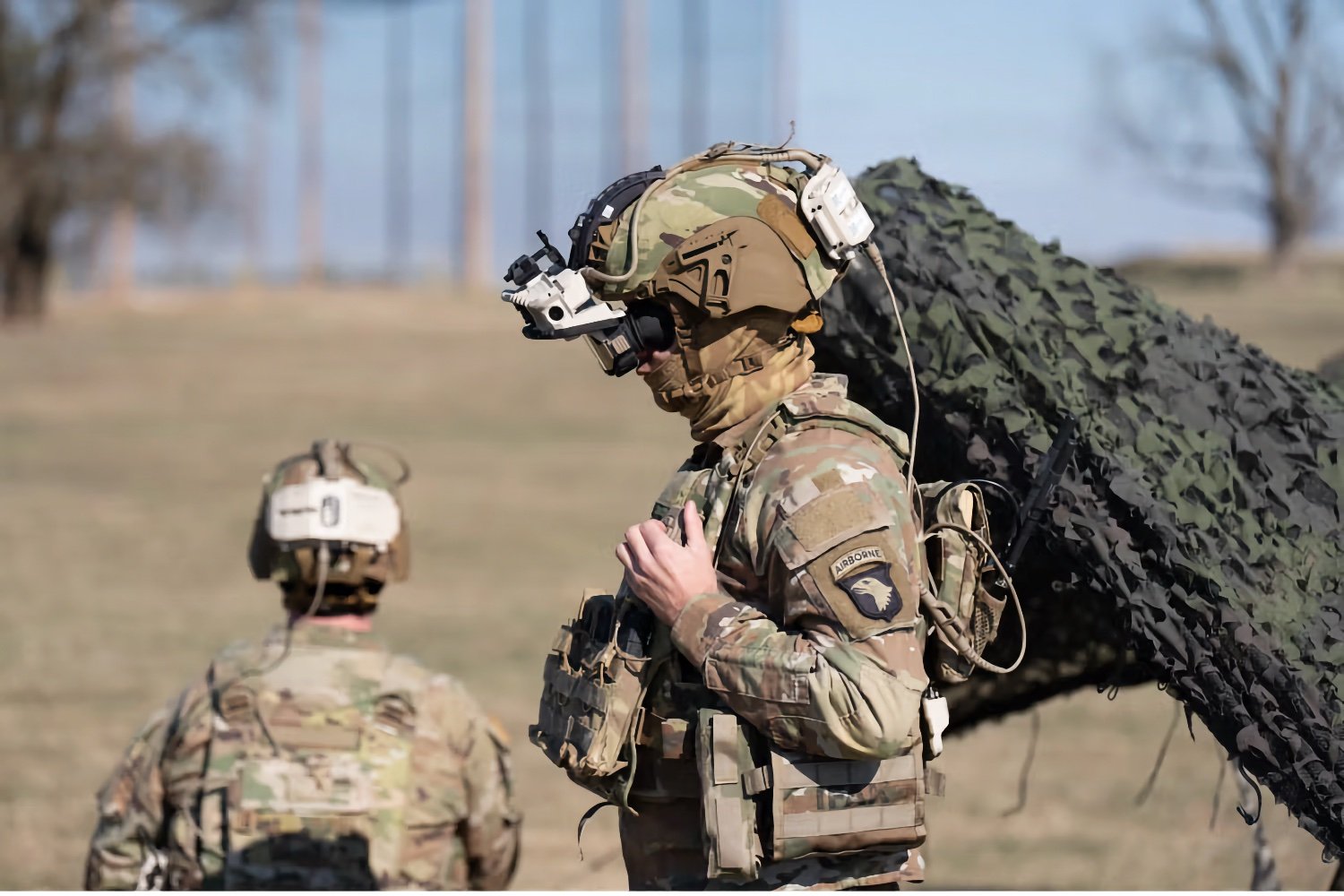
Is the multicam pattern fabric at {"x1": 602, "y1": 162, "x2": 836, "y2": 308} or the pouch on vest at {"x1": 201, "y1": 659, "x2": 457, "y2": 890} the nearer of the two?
the multicam pattern fabric at {"x1": 602, "y1": 162, "x2": 836, "y2": 308}

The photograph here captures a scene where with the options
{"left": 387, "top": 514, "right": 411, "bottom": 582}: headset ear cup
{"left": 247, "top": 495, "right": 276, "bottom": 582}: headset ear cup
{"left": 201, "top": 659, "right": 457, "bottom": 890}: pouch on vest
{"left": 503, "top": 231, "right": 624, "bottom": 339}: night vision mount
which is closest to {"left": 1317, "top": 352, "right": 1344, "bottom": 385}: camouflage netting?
{"left": 503, "top": 231, "right": 624, "bottom": 339}: night vision mount

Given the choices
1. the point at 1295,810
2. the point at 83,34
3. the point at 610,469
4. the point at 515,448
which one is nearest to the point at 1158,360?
the point at 1295,810

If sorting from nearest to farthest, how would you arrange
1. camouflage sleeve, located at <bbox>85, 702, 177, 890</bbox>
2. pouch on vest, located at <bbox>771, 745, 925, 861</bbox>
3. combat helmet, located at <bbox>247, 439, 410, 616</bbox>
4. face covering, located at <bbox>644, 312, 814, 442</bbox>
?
1. pouch on vest, located at <bbox>771, 745, 925, 861</bbox>
2. face covering, located at <bbox>644, 312, 814, 442</bbox>
3. camouflage sleeve, located at <bbox>85, 702, 177, 890</bbox>
4. combat helmet, located at <bbox>247, 439, 410, 616</bbox>

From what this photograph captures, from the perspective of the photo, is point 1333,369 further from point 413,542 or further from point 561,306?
point 413,542

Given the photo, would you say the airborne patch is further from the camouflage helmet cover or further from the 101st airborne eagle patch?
the camouflage helmet cover

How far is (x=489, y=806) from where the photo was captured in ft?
16.3

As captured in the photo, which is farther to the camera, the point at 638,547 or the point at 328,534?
the point at 328,534

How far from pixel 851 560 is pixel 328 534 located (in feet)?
6.92

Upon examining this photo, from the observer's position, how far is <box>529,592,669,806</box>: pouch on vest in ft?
11.3

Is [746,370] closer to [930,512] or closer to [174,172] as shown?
[930,512]

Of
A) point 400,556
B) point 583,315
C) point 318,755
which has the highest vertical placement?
point 583,315

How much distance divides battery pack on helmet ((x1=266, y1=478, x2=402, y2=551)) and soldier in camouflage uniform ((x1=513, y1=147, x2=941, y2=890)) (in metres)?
1.41

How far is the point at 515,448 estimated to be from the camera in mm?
24703

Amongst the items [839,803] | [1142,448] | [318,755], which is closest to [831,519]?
[839,803]
